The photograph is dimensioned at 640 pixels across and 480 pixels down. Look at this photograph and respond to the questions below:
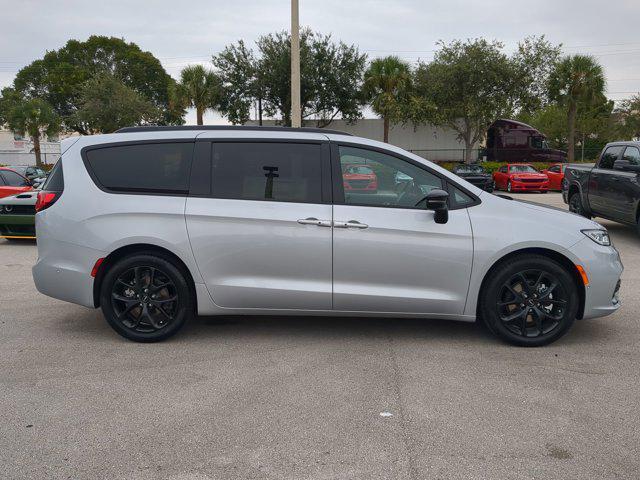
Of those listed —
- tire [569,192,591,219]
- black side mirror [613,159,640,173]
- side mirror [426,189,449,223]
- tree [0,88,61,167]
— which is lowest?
tire [569,192,591,219]

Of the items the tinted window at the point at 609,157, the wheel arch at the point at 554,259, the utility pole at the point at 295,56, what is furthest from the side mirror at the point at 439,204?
the utility pole at the point at 295,56

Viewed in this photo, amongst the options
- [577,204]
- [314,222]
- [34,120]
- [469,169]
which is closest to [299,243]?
[314,222]

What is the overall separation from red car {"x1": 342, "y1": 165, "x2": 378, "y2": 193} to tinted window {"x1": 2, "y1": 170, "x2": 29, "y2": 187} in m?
9.59

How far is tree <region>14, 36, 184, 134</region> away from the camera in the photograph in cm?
5503

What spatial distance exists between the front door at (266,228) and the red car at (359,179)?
18 cm

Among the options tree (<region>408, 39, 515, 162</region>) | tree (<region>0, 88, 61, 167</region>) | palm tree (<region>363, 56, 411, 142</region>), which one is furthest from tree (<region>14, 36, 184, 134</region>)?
tree (<region>408, 39, 515, 162</region>)

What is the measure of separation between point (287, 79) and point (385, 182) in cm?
3314

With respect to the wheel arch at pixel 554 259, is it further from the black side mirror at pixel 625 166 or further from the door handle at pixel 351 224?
the black side mirror at pixel 625 166

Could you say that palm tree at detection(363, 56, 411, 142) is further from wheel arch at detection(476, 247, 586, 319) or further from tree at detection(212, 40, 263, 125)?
wheel arch at detection(476, 247, 586, 319)

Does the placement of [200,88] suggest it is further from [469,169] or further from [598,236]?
[598,236]

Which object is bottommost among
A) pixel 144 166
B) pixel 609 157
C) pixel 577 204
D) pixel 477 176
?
pixel 577 204

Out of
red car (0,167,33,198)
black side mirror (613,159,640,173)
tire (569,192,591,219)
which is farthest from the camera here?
tire (569,192,591,219)

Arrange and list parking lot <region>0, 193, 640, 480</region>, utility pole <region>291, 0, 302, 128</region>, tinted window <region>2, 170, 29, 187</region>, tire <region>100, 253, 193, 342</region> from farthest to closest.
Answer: utility pole <region>291, 0, 302, 128</region>, tinted window <region>2, 170, 29, 187</region>, tire <region>100, 253, 193, 342</region>, parking lot <region>0, 193, 640, 480</region>

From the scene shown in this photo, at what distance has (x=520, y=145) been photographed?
3509 cm
